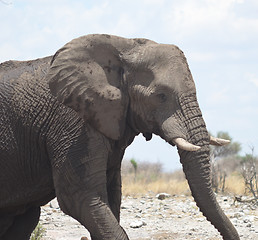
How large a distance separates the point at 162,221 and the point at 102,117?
683 centimetres

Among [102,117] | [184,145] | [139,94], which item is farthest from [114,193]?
[184,145]

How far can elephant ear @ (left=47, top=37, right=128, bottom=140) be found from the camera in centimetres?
646

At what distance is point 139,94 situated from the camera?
21.3 feet

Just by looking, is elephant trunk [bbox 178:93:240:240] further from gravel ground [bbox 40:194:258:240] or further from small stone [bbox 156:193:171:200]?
small stone [bbox 156:193:171:200]

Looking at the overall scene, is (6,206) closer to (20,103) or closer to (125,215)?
(20,103)

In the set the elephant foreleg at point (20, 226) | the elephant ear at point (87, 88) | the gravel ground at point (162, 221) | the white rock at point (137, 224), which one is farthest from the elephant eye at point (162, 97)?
the white rock at point (137, 224)

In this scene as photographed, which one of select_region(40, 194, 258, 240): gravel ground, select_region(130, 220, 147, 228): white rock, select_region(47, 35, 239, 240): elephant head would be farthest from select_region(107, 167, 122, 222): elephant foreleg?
select_region(130, 220, 147, 228): white rock

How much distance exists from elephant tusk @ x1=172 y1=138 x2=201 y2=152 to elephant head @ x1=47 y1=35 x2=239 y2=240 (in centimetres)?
4

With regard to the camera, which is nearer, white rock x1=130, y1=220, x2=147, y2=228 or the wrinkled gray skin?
the wrinkled gray skin

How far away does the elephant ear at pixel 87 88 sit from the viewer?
6.46 m

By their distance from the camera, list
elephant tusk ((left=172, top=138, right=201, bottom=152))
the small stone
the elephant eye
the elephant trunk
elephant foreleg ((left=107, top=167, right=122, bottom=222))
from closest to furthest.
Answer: elephant tusk ((left=172, top=138, right=201, bottom=152)) < the elephant trunk < the elephant eye < elephant foreleg ((left=107, top=167, right=122, bottom=222)) < the small stone

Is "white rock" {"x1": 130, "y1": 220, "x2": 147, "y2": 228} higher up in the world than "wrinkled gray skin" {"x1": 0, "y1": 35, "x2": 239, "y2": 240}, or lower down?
lower down

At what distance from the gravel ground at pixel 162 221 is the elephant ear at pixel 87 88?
15.1 ft

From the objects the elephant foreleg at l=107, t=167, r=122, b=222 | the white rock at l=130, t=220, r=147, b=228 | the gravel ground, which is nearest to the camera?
the elephant foreleg at l=107, t=167, r=122, b=222
